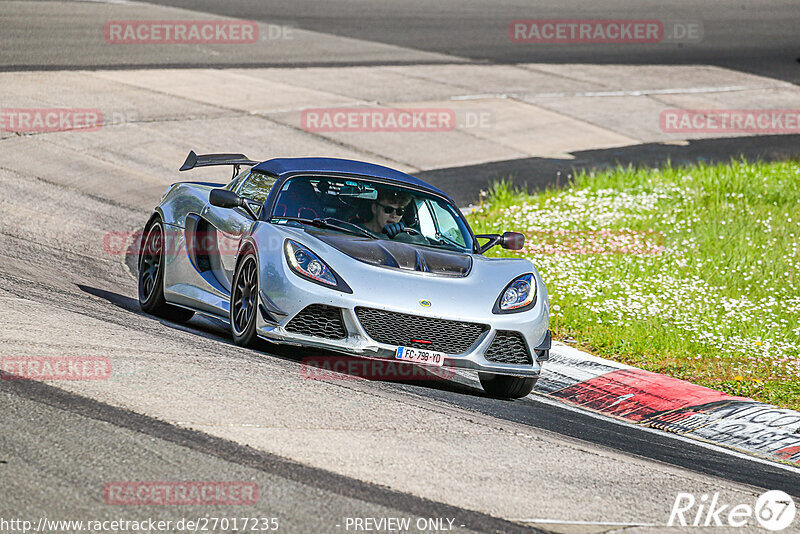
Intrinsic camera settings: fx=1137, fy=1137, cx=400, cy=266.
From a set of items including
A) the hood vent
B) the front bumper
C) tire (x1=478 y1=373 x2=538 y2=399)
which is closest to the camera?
the front bumper

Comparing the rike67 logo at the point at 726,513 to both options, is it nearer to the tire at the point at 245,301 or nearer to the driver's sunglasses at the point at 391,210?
the tire at the point at 245,301

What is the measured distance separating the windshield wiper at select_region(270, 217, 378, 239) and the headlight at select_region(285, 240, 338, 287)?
649 millimetres

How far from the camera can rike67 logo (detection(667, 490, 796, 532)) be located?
5.38 meters

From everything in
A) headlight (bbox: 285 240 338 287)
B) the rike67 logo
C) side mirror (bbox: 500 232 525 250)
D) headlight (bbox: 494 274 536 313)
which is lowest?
the rike67 logo

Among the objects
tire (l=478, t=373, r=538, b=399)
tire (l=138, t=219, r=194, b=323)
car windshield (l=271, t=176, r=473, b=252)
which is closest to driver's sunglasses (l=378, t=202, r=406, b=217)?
car windshield (l=271, t=176, r=473, b=252)

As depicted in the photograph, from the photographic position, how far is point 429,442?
238 inches

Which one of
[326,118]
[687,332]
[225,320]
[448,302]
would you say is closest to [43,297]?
[225,320]

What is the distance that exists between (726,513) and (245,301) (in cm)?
371

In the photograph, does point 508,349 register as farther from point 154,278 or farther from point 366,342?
point 154,278

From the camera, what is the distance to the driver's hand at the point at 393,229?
851cm

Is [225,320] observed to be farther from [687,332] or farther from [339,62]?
[339,62]

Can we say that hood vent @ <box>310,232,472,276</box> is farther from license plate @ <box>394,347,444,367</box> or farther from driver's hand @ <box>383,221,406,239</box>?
license plate @ <box>394,347,444,367</box>

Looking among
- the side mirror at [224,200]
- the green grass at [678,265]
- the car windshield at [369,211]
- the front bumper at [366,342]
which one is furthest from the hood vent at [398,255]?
the green grass at [678,265]

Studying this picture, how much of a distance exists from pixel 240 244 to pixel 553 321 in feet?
11.8
